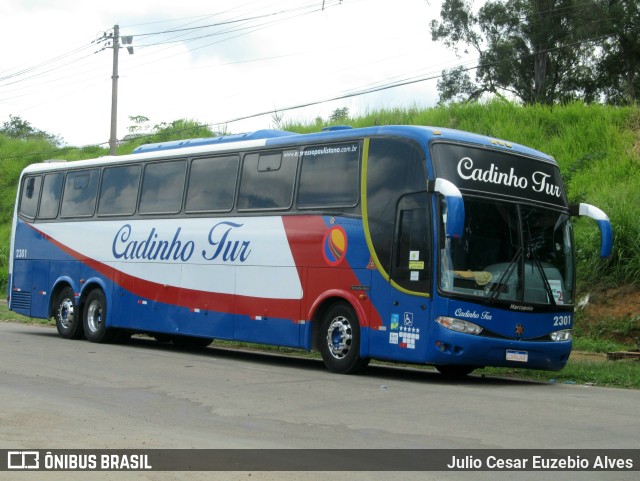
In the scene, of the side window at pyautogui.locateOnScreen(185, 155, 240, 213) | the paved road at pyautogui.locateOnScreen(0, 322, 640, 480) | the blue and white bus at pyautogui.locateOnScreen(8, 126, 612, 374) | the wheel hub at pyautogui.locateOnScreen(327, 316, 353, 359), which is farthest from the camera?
the side window at pyautogui.locateOnScreen(185, 155, 240, 213)

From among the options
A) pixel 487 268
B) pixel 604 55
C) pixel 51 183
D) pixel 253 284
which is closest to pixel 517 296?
pixel 487 268

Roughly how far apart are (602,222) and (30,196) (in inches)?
553

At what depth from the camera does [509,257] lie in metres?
13.8

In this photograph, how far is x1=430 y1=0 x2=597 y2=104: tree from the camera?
141ft

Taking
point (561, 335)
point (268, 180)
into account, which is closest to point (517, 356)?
point (561, 335)

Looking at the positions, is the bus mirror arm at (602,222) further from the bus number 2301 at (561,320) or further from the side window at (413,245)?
the side window at (413,245)

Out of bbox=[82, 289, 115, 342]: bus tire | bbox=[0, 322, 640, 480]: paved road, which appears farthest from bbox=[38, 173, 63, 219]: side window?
bbox=[0, 322, 640, 480]: paved road

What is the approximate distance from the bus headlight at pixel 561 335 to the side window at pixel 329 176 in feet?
11.7

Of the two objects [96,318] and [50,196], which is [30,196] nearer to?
[50,196]

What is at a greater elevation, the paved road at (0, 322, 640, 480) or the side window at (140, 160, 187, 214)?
the side window at (140, 160, 187, 214)

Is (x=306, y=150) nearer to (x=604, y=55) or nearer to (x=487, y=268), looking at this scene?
(x=487, y=268)

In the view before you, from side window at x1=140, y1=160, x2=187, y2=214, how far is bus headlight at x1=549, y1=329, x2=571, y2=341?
7692 mm

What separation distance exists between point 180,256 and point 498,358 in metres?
7.06

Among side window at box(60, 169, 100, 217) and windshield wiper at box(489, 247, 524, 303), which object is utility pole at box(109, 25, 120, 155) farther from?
windshield wiper at box(489, 247, 524, 303)
